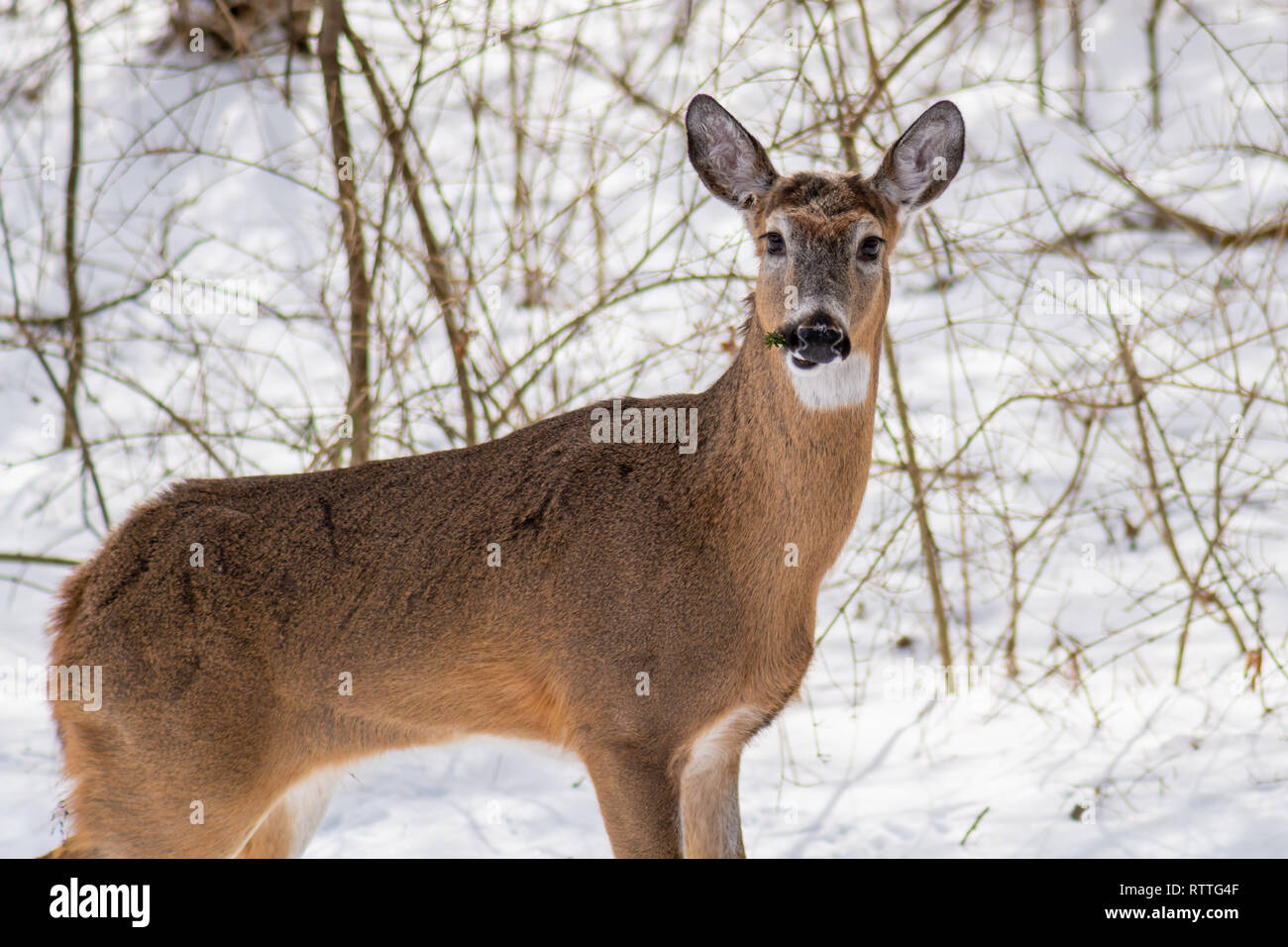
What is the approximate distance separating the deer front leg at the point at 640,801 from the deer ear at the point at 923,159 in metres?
2.09

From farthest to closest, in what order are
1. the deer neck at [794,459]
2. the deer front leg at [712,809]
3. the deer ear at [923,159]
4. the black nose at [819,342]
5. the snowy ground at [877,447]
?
the snowy ground at [877,447] < the deer front leg at [712,809] < the deer ear at [923,159] < the deer neck at [794,459] < the black nose at [819,342]

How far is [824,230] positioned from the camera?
455 centimetres

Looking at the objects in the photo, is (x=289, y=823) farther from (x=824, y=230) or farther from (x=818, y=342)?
(x=824, y=230)

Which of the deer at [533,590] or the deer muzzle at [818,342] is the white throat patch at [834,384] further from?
the deer muzzle at [818,342]

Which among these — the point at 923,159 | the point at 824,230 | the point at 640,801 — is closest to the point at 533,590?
the point at 640,801

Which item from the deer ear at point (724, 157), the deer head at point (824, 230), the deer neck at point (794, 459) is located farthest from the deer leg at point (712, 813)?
the deer ear at point (724, 157)

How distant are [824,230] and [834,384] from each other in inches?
19.2

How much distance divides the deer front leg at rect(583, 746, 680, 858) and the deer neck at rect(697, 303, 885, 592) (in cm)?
80

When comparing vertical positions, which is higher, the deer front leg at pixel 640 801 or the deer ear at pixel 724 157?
the deer ear at pixel 724 157

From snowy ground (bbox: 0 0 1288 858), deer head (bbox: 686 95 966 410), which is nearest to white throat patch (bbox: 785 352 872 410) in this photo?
deer head (bbox: 686 95 966 410)

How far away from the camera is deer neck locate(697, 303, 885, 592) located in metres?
4.64

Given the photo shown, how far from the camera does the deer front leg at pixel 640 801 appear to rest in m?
4.49
